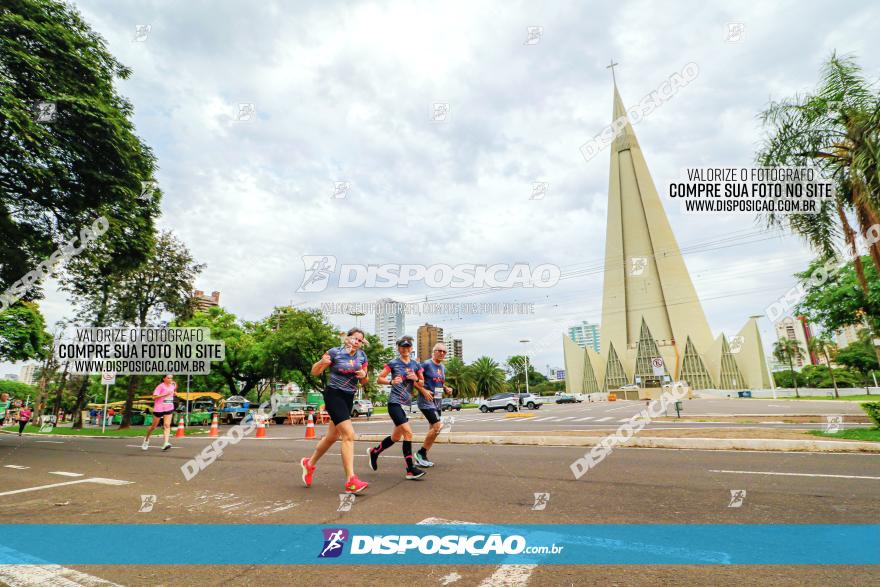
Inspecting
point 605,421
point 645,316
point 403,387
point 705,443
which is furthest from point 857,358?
point 403,387

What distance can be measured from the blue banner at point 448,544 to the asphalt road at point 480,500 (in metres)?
0.16

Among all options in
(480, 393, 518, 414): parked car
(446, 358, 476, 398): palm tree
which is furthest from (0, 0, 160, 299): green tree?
(446, 358, 476, 398): palm tree

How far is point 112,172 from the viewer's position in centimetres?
1247

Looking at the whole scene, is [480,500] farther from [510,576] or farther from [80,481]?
[80,481]

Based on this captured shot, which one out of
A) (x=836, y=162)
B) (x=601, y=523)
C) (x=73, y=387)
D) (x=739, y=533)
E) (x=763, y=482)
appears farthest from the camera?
(x=73, y=387)

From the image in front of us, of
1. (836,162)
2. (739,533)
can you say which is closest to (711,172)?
(836,162)

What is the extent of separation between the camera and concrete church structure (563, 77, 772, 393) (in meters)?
79.2

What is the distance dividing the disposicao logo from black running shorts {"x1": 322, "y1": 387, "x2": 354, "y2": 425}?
68.4 inches

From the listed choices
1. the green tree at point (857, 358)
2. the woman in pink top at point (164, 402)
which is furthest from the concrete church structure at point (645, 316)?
the woman in pink top at point (164, 402)

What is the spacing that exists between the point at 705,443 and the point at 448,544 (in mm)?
7984

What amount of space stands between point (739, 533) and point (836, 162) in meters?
11.8

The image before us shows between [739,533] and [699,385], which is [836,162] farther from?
[699,385]

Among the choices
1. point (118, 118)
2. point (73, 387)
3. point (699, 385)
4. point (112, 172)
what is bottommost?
point (699, 385)

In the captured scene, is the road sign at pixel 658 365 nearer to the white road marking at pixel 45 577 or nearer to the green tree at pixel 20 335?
Answer: the white road marking at pixel 45 577
